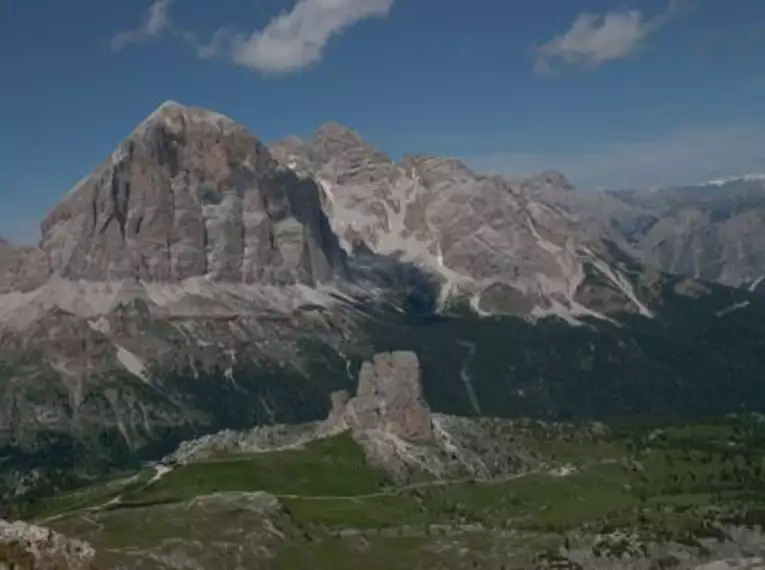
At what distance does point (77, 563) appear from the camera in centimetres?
7088

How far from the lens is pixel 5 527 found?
85312mm

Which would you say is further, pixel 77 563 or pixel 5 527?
pixel 5 527

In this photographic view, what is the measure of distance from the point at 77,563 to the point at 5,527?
17.0 metres

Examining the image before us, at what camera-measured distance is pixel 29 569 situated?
69.2 meters

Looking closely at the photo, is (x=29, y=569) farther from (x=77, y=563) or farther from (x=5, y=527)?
(x=5, y=527)

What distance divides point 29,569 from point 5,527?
1735cm

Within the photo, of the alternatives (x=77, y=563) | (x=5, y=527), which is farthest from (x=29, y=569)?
(x=5, y=527)

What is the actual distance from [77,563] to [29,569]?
289cm

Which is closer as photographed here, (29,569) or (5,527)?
(29,569)
